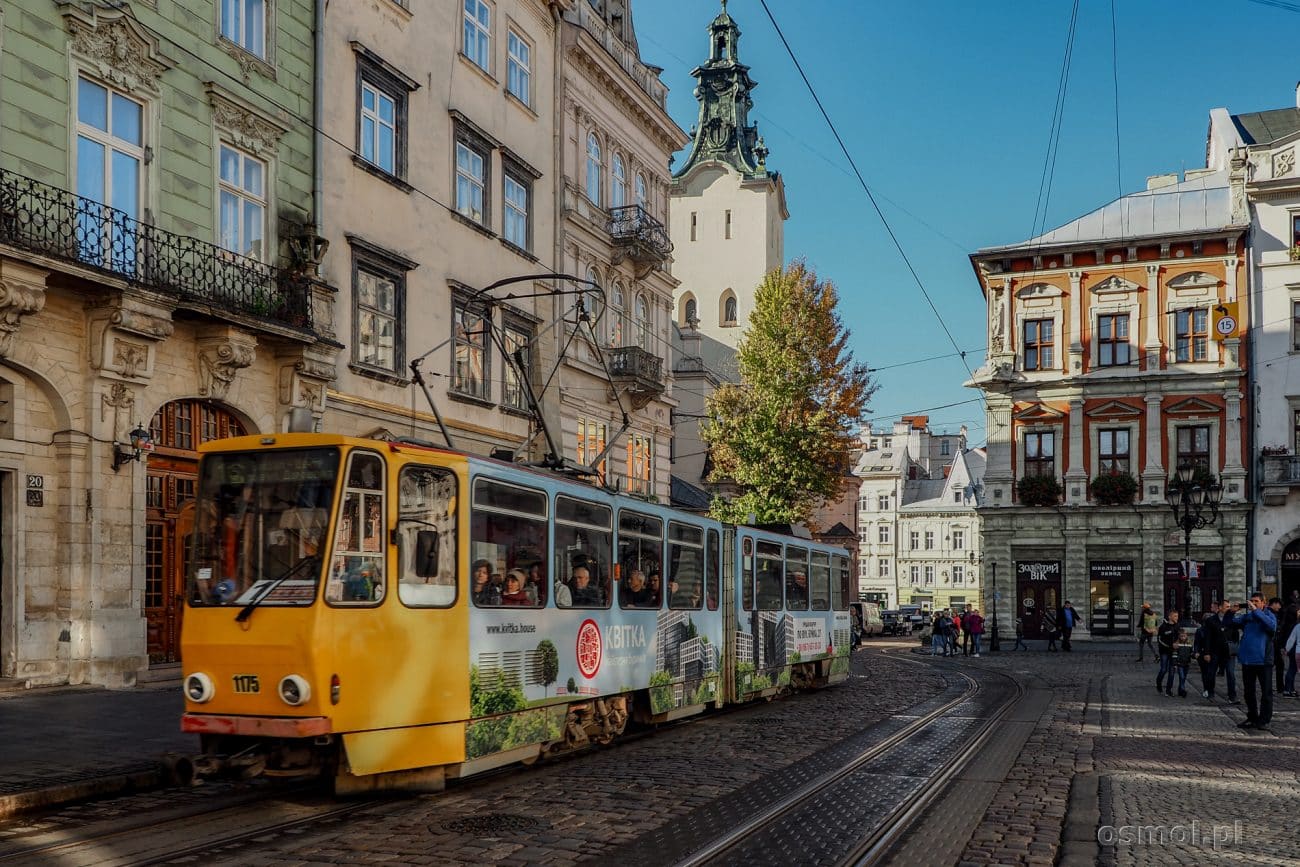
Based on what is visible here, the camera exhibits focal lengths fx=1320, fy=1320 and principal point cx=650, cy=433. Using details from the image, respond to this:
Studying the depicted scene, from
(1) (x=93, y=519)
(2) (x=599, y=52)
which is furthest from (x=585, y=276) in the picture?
(1) (x=93, y=519)

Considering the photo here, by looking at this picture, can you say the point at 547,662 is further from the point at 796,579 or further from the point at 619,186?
the point at 619,186

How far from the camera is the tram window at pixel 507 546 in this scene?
1109 cm

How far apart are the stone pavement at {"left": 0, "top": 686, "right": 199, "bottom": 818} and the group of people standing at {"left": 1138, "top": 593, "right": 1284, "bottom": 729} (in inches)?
510

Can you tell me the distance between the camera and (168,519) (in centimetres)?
1936

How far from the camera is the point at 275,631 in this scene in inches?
388

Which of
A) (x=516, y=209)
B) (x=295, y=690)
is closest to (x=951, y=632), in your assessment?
(x=516, y=209)

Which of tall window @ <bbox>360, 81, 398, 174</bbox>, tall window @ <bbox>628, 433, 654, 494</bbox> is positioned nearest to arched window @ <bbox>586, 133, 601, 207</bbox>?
tall window @ <bbox>628, 433, 654, 494</bbox>

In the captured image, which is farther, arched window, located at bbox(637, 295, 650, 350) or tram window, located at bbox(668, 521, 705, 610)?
arched window, located at bbox(637, 295, 650, 350)

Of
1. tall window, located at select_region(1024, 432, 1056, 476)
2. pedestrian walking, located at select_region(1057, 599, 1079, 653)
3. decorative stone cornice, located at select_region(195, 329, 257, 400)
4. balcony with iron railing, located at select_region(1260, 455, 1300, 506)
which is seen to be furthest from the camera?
tall window, located at select_region(1024, 432, 1056, 476)

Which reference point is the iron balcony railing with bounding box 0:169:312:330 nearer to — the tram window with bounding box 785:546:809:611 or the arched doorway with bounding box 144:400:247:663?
the arched doorway with bounding box 144:400:247:663

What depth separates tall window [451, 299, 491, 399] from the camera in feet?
89.2

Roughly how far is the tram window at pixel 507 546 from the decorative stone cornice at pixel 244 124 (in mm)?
11112

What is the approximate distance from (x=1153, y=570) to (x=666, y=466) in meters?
20.3

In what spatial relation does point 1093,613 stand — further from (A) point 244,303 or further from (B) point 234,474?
(B) point 234,474
